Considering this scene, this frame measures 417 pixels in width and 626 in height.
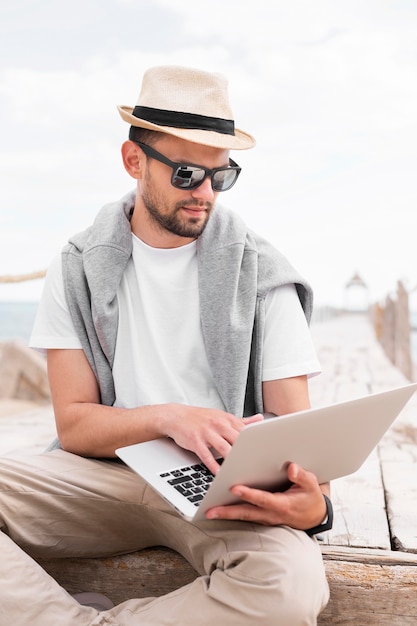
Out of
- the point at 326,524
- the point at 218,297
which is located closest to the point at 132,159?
the point at 218,297

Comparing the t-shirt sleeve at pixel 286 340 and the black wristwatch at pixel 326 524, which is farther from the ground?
the t-shirt sleeve at pixel 286 340

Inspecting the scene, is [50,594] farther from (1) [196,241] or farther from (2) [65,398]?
(1) [196,241]

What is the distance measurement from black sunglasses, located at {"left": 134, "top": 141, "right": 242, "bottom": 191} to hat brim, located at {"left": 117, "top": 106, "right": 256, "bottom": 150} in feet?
0.24

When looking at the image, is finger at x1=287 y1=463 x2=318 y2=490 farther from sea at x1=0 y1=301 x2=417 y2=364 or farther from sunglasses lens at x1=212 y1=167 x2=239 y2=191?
sea at x1=0 y1=301 x2=417 y2=364

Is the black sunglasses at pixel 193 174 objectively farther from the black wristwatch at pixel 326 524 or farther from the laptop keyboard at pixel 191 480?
the black wristwatch at pixel 326 524

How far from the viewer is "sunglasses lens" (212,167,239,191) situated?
7.45 ft

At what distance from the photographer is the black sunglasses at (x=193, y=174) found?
2.24m

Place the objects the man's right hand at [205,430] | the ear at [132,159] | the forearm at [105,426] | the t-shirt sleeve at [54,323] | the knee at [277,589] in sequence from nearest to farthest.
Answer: the knee at [277,589] < the man's right hand at [205,430] < the forearm at [105,426] < the t-shirt sleeve at [54,323] < the ear at [132,159]

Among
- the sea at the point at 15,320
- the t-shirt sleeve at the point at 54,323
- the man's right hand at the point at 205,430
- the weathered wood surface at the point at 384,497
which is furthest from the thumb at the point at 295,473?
the sea at the point at 15,320

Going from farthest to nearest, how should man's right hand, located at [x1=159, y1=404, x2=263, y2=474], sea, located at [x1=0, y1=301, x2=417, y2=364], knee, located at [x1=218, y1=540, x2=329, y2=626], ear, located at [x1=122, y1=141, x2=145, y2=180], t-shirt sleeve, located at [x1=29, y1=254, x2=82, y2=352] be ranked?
sea, located at [x1=0, y1=301, x2=417, y2=364]
ear, located at [x1=122, y1=141, x2=145, y2=180]
t-shirt sleeve, located at [x1=29, y1=254, x2=82, y2=352]
man's right hand, located at [x1=159, y1=404, x2=263, y2=474]
knee, located at [x1=218, y1=540, x2=329, y2=626]

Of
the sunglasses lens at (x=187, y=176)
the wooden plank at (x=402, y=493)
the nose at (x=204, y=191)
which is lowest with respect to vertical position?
the wooden plank at (x=402, y=493)

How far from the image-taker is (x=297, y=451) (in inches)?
68.1

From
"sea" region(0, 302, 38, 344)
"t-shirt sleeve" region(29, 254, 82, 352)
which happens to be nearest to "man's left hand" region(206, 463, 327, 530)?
"t-shirt sleeve" region(29, 254, 82, 352)

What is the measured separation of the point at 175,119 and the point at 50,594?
1.50 m
